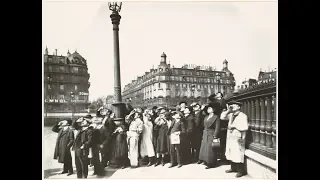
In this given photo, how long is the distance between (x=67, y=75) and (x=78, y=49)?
1.68ft

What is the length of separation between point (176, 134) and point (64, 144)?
1974mm

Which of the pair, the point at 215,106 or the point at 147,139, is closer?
the point at 215,106

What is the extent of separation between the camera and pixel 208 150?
482 cm

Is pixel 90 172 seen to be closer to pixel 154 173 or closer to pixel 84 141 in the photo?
pixel 84 141

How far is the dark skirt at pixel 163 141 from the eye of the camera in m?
4.97

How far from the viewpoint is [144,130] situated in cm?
502

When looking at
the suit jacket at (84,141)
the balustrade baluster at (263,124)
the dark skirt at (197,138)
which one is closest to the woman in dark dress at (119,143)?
the suit jacket at (84,141)

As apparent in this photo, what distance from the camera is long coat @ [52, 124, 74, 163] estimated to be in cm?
496

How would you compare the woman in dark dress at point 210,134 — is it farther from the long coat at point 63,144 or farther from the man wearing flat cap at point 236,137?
the long coat at point 63,144

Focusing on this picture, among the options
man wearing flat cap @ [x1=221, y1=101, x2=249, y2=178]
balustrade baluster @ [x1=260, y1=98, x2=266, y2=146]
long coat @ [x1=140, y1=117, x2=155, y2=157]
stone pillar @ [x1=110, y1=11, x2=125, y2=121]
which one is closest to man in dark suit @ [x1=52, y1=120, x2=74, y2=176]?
stone pillar @ [x1=110, y1=11, x2=125, y2=121]

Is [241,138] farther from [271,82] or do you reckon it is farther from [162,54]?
[162,54]

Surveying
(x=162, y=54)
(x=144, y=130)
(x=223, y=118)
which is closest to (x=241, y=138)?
(x=223, y=118)

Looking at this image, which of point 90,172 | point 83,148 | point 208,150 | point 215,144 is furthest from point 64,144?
point 215,144

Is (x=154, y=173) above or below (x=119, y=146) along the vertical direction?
below
